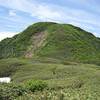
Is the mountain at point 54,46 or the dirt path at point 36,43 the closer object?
the mountain at point 54,46

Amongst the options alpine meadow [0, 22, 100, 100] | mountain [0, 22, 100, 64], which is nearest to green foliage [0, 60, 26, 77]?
alpine meadow [0, 22, 100, 100]

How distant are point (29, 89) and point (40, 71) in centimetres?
1254

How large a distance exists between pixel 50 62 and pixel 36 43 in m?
35.7

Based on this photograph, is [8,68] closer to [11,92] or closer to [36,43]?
[11,92]

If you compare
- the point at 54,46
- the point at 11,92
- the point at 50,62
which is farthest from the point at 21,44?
the point at 11,92

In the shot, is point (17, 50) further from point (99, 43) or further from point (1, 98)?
point (1, 98)

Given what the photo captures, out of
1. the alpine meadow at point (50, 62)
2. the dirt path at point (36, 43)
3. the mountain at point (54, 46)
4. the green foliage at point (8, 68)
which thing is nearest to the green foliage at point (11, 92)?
the alpine meadow at point (50, 62)

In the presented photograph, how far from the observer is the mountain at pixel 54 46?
54.6 metres

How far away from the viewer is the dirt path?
220ft

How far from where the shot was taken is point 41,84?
13.7 meters

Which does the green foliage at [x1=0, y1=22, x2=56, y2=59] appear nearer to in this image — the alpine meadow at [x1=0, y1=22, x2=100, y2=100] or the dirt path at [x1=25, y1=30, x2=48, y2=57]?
the alpine meadow at [x1=0, y1=22, x2=100, y2=100]

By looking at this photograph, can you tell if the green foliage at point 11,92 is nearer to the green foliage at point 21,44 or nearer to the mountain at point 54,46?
the mountain at point 54,46

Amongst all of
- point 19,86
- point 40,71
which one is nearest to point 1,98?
point 19,86

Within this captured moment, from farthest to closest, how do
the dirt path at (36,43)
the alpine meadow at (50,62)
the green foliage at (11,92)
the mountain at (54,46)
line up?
the dirt path at (36,43) → the mountain at (54,46) → the alpine meadow at (50,62) → the green foliage at (11,92)
